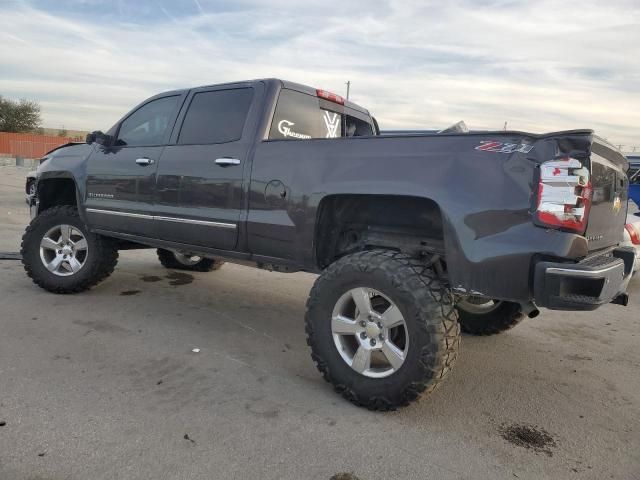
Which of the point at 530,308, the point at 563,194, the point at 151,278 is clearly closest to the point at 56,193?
the point at 151,278

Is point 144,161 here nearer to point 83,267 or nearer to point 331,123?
point 83,267

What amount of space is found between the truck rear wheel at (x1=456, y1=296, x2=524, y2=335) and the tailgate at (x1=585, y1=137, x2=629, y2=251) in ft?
3.58

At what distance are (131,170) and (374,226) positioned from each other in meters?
2.41

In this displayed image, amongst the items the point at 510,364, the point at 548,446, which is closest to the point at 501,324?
the point at 510,364

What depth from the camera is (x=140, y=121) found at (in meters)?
5.05

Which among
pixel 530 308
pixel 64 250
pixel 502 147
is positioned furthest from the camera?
pixel 64 250

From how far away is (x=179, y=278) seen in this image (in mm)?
6340

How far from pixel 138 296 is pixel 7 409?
2516 mm

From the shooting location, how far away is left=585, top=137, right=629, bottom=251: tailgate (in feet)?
9.56

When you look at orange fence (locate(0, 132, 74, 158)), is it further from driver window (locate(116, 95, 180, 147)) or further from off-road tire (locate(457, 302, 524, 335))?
off-road tire (locate(457, 302, 524, 335))

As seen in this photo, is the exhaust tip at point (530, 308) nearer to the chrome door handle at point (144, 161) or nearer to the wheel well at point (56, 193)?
the chrome door handle at point (144, 161)

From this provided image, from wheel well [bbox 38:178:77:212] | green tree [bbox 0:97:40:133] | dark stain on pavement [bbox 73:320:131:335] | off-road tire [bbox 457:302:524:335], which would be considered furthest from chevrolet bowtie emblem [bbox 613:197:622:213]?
green tree [bbox 0:97:40:133]

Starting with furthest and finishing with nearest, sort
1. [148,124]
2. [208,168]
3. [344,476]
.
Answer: [148,124]
[208,168]
[344,476]

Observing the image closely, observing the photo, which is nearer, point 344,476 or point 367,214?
point 344,476
